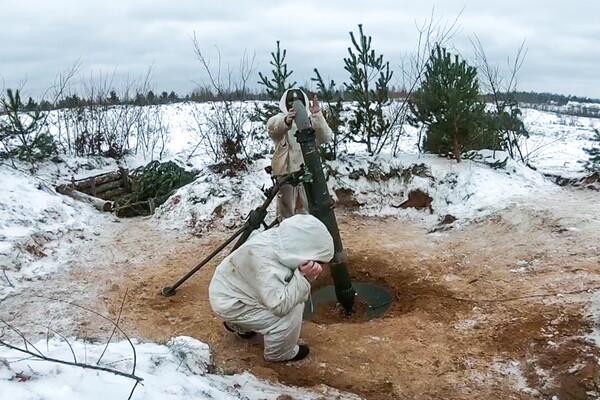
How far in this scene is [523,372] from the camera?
339 cm

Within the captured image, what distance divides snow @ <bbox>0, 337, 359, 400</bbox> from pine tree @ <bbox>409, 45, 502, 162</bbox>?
16.9 feet

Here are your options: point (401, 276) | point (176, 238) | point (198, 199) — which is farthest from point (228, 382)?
point (198, 199)

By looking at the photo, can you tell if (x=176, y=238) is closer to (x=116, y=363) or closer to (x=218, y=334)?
(x=218, y=334)

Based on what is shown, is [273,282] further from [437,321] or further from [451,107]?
[451,107]

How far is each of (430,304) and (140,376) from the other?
8.82ft

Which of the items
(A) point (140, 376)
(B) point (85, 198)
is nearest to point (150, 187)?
(B) point (85, 198)

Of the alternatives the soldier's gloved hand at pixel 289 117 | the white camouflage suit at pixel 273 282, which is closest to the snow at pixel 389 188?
the soldier's gloved hand at pixel 289 117

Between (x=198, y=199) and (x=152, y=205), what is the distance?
102cm

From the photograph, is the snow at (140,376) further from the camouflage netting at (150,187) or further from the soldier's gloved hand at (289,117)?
the camouflage netting at (150,187)

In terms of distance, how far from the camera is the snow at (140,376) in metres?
2.32

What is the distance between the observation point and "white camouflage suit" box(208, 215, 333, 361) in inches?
127

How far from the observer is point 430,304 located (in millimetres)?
4590

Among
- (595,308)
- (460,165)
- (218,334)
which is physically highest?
(460,165)

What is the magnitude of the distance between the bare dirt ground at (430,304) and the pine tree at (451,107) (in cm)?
151
